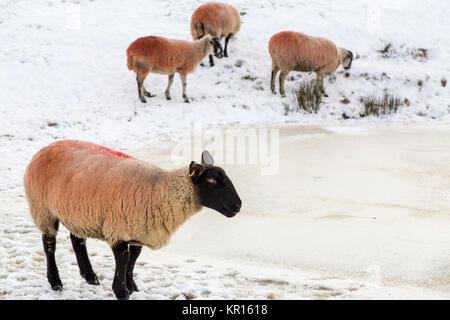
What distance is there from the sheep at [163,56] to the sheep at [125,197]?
6.36 m

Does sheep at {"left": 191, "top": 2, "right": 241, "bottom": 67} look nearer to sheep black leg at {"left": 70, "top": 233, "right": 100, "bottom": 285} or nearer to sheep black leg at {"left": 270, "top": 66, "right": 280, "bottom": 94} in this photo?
sheep black leg at {"left": 270, "top": 66, "right": 280, "bottom": 94}

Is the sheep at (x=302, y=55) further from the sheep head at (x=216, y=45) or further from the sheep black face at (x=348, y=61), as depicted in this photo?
the sheep head at (x=216, y=45)

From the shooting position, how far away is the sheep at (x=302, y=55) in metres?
10.6

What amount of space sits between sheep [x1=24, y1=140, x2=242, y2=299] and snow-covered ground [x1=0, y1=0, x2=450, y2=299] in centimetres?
51

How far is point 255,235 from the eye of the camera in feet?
16.2

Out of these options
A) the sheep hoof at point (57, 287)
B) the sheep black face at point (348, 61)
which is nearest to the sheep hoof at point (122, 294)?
the sheep hoof at point (57, 287)

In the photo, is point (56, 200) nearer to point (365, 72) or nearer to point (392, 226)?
point (392, 226)

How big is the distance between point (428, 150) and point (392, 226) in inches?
127

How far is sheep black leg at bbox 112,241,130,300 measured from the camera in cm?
349

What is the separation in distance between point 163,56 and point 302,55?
110 inches

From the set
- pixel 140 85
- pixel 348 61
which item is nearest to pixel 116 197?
pixel 140 85

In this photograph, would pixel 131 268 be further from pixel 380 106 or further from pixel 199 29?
pixel 199 29

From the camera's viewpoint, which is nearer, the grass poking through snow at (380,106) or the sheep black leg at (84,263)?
the sheep black leg at (84,263)

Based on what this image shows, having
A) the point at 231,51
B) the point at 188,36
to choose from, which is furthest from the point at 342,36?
the point at 188,36
